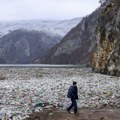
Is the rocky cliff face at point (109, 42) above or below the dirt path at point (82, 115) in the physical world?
above

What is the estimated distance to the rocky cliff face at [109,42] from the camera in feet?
218

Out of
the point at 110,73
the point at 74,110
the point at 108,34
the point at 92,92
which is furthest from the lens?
the point at 108,34

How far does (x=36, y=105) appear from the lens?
25.2 m

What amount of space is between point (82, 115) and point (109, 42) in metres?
Result: 52.0

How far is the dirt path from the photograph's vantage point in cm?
2075

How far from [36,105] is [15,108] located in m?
1.53

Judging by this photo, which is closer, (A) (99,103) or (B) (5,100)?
(A) (99,103)

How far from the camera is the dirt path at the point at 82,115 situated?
20.8 m

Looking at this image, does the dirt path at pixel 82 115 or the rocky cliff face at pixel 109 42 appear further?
the rocky cliff face at pixel 109 42

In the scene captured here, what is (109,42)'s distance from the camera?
72625 mm

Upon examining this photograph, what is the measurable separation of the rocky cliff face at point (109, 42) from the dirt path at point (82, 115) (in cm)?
3927

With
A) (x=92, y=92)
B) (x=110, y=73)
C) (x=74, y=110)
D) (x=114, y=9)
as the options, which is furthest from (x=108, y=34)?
(x=74, y=110)

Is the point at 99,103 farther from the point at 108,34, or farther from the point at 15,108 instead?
the point at 108,34

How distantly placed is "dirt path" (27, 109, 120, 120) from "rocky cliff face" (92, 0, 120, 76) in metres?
39.3
